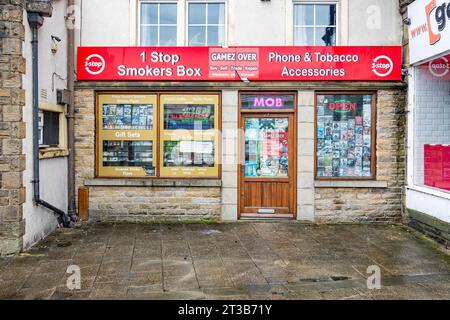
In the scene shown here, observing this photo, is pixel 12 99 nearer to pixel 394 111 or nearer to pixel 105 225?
pixel 105 225

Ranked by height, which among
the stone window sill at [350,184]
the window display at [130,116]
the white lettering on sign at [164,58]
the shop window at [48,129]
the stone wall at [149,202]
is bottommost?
the stone wall at [149,202]

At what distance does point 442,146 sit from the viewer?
30.5 feet

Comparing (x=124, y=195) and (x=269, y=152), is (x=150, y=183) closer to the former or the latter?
(x=124, y=195)

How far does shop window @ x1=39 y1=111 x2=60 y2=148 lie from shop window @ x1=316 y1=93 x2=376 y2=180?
18.4 ft

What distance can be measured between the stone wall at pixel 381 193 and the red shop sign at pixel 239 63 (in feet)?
3.38

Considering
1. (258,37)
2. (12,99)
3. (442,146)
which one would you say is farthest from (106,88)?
(442,146)

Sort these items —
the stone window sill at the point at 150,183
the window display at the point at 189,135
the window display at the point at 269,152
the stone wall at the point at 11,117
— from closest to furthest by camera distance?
the stone wall at the point at 11,117 < the stone window sill at the point at 150,183 < the window display at the point at 189,135 < the window display at the point at 269,152

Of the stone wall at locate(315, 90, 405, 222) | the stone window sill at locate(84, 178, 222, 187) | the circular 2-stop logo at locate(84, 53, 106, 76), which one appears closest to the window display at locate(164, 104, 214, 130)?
the stone window sill at locate(84, 178, 222, 187)

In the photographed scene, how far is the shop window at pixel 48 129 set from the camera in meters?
8.84

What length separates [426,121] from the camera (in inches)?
381

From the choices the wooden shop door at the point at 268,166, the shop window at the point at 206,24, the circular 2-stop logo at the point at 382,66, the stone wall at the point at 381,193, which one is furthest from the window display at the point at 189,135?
the circular 2-stop logo at the point at 382,66

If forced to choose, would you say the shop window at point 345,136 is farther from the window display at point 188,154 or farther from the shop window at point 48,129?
the shop window at point 48,129

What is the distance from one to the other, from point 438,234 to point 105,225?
6552 millimetres

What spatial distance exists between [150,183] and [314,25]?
5022 mm
